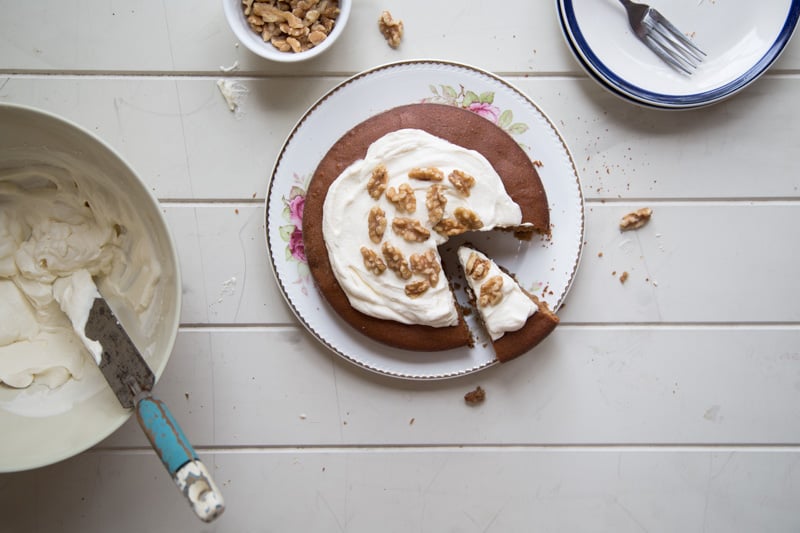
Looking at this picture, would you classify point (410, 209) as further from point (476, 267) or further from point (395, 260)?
point (476, 267)

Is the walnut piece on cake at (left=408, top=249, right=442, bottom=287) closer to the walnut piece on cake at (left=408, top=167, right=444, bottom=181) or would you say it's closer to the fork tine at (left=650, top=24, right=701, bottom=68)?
the walnut piece on cake at (left=408, top=167, right=444, bottom=181)

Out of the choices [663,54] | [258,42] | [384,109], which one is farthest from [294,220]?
[663,54]

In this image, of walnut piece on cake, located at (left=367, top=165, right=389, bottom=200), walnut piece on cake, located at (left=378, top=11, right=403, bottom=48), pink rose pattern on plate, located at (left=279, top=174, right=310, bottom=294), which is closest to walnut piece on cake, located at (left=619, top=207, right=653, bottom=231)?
walnut piece on cake, located at (left=367, top=165, right=389, bottom=200)

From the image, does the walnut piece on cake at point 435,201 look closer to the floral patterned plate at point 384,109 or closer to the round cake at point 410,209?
the round cake at point 410,209

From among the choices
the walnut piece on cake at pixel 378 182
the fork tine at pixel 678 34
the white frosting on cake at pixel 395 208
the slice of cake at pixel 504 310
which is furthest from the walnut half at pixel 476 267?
the fork tine at pixel 678 34

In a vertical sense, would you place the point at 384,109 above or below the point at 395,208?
above

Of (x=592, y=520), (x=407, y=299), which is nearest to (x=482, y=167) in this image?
(x=407, y=299)
